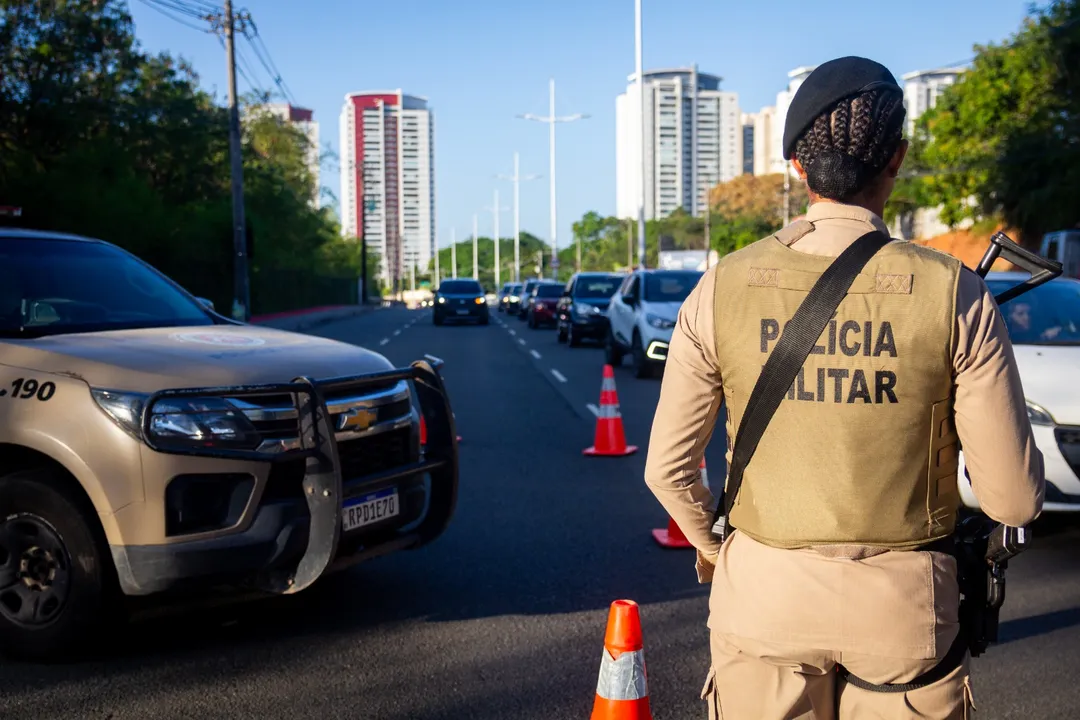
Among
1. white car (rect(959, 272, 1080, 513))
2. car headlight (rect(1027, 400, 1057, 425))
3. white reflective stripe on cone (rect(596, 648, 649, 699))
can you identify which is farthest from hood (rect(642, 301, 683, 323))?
white reflective stripe on cone (rect(596, 648, 649, 699))

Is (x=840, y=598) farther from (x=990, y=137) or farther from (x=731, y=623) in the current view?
(x=990, y=137)

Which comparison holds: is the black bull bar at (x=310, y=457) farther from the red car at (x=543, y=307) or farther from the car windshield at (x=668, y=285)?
the red car at (x=543, y=307)

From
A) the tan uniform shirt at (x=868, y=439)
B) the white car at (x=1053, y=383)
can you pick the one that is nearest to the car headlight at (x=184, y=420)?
the tan uniform shirt at (x=868, y=439)

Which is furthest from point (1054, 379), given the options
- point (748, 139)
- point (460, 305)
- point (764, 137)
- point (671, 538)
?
point (748, 139)

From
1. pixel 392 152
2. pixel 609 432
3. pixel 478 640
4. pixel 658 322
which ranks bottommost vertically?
pixel 478 640

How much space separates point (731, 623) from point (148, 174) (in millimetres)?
39718

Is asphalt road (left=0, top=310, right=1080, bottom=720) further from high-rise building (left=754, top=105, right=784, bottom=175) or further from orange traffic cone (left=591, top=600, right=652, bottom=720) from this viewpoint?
high-rise building (left=754, top=105, right=784, bottom=175)

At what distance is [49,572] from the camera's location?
15.3 feet

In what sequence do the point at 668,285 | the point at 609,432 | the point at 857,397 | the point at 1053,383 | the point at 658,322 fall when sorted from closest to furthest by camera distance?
the point at 857,397, the point at 1053,383, the point at 609,432, the point at 658,322, the point at 668,285

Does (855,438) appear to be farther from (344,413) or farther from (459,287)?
(459,287)

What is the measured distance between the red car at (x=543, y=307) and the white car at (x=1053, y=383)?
30.9 metres

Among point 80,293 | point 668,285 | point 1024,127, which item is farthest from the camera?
point 1024,127

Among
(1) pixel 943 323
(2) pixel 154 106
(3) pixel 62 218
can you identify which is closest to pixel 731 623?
(1) pixel 943 323

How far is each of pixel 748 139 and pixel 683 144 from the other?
21799 millimetres
